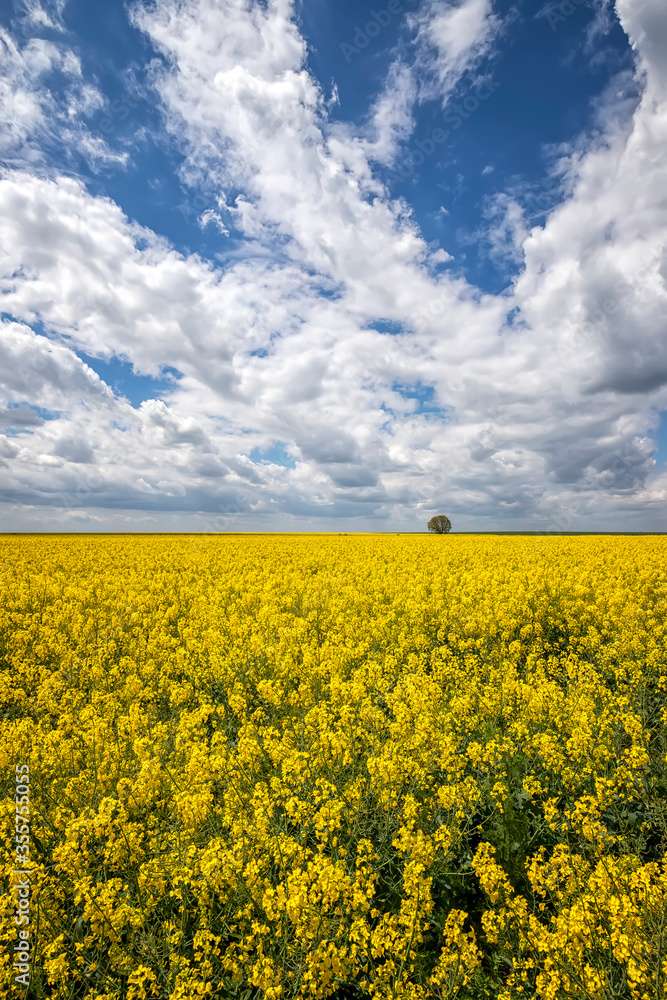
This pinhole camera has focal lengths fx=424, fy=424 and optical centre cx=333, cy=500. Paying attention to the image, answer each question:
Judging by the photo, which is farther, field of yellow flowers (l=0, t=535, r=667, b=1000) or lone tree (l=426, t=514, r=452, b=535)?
lone tree (l=426, t=514, r=452, b=535)

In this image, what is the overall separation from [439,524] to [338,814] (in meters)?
86.1

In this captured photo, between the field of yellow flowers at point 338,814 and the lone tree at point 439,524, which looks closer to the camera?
the field of yellow flowers at point 338,814

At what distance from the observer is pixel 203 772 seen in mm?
4199

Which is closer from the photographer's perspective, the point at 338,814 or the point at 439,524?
the point at 338,814

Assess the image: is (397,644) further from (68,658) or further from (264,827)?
(68,658)

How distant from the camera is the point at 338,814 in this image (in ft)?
12.0

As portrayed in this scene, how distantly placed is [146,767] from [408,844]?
257 cm

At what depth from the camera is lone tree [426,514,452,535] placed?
282 ft

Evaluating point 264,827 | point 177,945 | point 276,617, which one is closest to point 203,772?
point 264,827

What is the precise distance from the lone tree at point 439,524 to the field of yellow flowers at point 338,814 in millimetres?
78834

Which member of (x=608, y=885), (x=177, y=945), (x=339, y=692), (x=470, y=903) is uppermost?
(x=339, y=692)

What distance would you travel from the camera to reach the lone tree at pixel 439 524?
85.9m

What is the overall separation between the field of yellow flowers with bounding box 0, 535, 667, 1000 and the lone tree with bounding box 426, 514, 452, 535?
78.8 metres

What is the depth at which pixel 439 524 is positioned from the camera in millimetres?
86938
